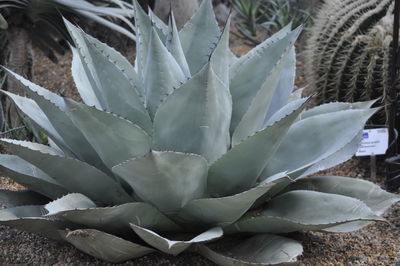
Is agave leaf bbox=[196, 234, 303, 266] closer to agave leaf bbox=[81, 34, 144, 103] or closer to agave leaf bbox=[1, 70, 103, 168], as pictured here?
agave leaf bbox=[1, 70, 103, 168]

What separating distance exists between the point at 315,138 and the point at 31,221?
1.06m

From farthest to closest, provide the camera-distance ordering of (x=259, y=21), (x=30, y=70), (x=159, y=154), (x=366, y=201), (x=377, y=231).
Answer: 1. (x=259, y=21)
2. (x=30, y=70)
3. (x=377, y=231)
4. (x=366, y=201)
5. (x=159, y=154)

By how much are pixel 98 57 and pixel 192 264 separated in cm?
78

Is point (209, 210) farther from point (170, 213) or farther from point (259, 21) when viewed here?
point (259, 21)

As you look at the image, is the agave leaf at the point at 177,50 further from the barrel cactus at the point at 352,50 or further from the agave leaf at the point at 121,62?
the barrel cactus at the point at 352,50

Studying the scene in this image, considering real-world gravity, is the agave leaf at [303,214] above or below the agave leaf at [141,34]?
below

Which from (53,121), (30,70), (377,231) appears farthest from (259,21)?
(53,121)

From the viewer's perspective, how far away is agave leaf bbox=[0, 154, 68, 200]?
232 centimetres

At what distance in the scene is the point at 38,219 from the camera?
7.05ft

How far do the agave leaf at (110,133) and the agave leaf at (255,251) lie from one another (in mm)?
396

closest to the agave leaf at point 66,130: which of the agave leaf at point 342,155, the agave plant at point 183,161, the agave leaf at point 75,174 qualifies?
the agave plant at point 183,161

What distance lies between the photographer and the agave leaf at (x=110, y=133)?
6.63 ft

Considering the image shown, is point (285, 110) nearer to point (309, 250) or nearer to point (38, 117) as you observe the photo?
point (309, 250)

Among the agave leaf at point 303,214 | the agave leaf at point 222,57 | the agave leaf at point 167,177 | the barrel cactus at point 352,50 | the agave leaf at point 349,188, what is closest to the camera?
the agave leaf at point 167,177
